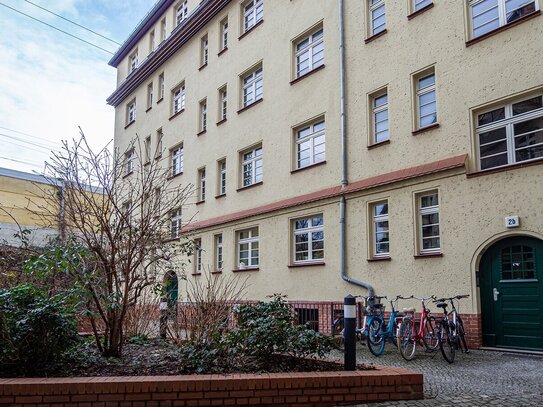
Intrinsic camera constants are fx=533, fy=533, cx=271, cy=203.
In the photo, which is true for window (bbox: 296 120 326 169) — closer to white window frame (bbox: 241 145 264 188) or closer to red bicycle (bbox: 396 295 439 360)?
white window frame (bbox: 241 145 264 188)

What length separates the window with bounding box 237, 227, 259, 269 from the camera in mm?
19266

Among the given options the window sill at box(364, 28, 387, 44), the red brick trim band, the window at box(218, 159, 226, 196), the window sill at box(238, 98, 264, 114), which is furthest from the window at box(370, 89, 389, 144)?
the window at box(218, 159, 226, 196)

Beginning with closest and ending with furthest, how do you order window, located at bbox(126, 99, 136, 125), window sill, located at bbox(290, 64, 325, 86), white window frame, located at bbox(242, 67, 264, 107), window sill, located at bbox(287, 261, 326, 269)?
window sill, located at bbox(287, 261, 326, 269) → window sill, located at bbox(290, 64, 325, 86) → white window frame, located at bbox(242, 67, 264, 107) → window, located at bbox(126, 99, 136, 125)

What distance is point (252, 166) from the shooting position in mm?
20141

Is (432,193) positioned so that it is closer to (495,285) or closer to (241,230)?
(495,285)

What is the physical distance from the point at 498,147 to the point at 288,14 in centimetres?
1002

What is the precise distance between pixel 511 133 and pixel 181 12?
20747mm

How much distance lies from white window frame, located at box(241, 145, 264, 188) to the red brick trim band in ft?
4.01

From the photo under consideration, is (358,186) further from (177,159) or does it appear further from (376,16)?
(177,159)

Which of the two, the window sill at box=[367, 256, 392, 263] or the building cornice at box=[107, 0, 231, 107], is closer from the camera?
the window sill at box=[367, 256, 392, 263]

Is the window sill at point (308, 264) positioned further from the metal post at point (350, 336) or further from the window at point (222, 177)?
the metal post at point (350, 336)

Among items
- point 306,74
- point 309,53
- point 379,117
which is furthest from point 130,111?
point 379,117

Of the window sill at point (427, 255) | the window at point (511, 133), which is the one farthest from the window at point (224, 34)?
the window sill at point (427, 255)

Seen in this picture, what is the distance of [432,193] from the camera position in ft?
42.1
